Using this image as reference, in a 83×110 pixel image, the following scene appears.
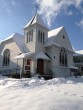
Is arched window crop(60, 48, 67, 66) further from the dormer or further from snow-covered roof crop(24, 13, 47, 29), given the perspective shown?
snow-covered roof crop(24, 13, 47, 29)

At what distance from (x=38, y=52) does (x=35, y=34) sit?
8.10 feet

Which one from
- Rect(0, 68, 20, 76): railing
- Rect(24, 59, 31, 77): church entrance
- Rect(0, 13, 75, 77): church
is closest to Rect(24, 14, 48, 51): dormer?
Rect(0, 13, 75, 77): church

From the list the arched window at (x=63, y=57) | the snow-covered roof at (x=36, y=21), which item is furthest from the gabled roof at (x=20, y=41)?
the arched window at (x=63, y=57)

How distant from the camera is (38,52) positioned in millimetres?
22562

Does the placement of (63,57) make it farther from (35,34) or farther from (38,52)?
(35,34)

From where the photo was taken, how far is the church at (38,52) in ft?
73.3

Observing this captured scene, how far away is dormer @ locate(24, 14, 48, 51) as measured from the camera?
23.1 meters

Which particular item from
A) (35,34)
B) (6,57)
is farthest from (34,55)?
(6,57)

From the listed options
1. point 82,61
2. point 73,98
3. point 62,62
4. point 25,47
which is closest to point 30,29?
point 25,47

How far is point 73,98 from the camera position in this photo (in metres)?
8.15

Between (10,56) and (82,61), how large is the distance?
2351 cm

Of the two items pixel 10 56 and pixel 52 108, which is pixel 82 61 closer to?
pixel 10 56

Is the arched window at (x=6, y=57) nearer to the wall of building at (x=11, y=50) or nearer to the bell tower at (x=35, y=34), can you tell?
the wall of building at (x=11, y=50)

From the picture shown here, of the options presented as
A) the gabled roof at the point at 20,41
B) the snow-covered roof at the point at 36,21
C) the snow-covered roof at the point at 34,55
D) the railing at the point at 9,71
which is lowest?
the railing at the point at 9,71
